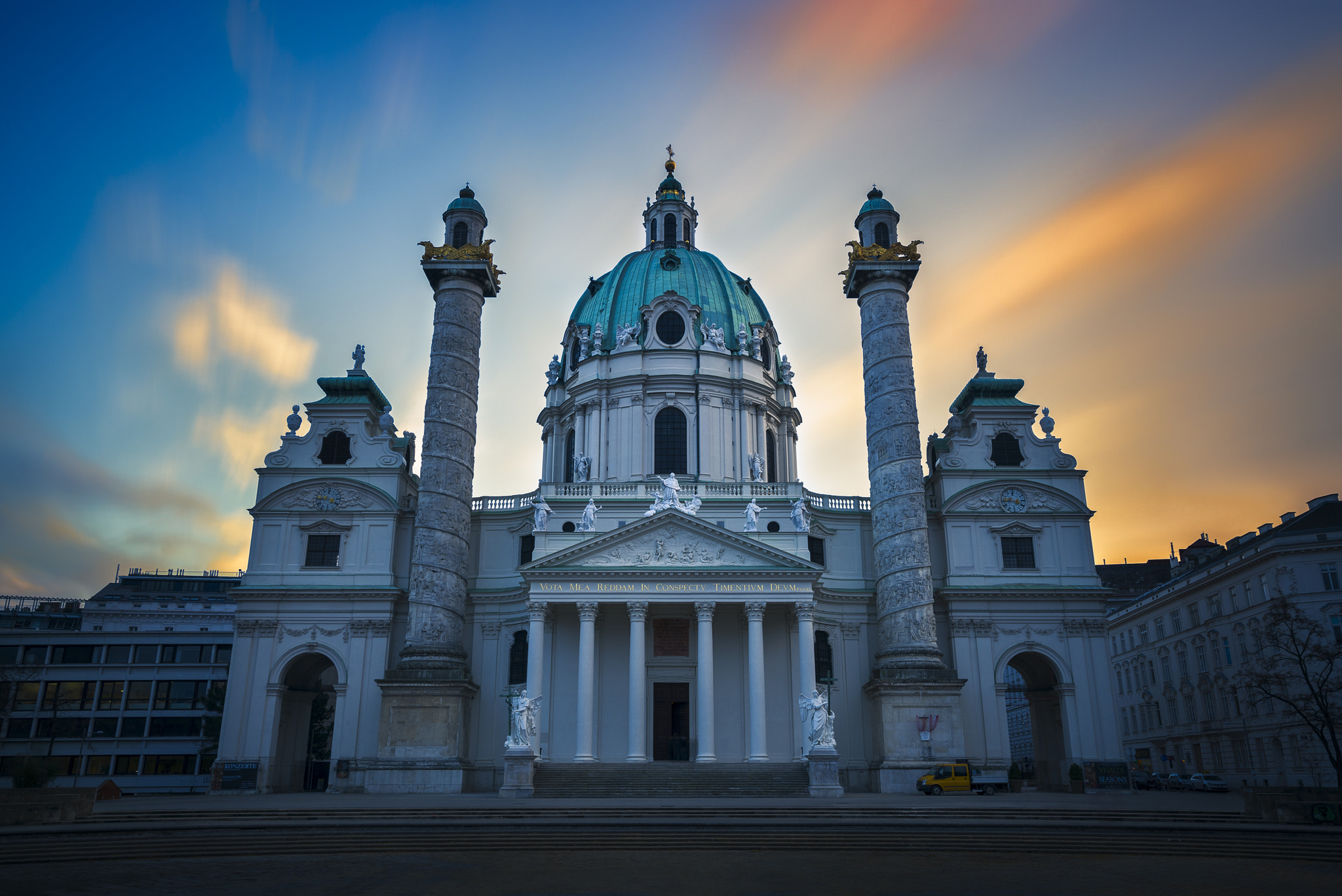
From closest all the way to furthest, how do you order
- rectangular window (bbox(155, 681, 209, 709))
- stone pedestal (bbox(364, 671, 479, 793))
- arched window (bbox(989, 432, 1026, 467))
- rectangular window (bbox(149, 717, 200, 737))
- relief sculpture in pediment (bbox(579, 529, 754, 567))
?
stone pedestal (bbox(364, 671, 479, 793))
relief sculpture in pediment (bbox(579, 529, 754, 567))
arched window (bbox(989, 432, 1026, 467))
rectangular window (bbox(149, 717, 200, 737))
rectangular window (bbox(155, 681, 209, 709))

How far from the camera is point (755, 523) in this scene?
4172 centimetres

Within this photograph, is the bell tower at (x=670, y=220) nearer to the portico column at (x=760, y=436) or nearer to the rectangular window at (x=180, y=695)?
the portico column at (x=760, y=436)

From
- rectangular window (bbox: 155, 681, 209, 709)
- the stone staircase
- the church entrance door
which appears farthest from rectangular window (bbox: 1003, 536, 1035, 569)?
rectangular window (bbox: 155, 681, 209, 709)

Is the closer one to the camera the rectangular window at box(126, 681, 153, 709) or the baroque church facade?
the baroque church facade

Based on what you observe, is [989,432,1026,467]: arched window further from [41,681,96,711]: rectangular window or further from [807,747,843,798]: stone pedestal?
[41,681,96,711]: rectangular window

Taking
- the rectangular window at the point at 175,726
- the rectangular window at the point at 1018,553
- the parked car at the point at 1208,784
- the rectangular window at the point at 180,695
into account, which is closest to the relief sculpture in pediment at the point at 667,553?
the rectangular window at the point at 1018,553

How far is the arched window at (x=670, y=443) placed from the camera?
1999 inches

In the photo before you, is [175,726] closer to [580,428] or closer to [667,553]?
[580,428]

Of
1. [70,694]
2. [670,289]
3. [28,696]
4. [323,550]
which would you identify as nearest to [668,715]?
[323,550]

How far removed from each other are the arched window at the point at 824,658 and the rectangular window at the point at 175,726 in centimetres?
3780

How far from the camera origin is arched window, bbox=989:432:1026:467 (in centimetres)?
4578

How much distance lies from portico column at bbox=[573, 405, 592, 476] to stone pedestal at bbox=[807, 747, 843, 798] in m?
23.5

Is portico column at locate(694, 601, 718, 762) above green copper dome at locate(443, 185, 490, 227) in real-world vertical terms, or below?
below

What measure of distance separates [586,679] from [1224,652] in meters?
34.3
